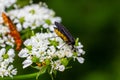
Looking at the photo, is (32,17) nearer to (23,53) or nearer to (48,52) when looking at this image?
(23,53)

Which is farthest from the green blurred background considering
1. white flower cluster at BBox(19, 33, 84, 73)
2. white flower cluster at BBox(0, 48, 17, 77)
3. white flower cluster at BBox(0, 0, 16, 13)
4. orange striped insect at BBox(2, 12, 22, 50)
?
white flower cluster at BBox(0, 48, 17, 77)

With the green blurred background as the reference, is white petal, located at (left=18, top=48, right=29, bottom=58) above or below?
above

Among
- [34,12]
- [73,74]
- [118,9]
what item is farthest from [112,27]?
[34,12]

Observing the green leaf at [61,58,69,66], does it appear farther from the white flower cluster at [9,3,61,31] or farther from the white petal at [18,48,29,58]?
the white flower cluster at [9,3,61,31]

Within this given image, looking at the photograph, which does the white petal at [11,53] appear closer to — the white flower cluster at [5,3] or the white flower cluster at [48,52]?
the white flower cluster at [48,52]

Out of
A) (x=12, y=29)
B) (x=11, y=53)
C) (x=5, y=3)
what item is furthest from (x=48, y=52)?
(x=5, y=3)
